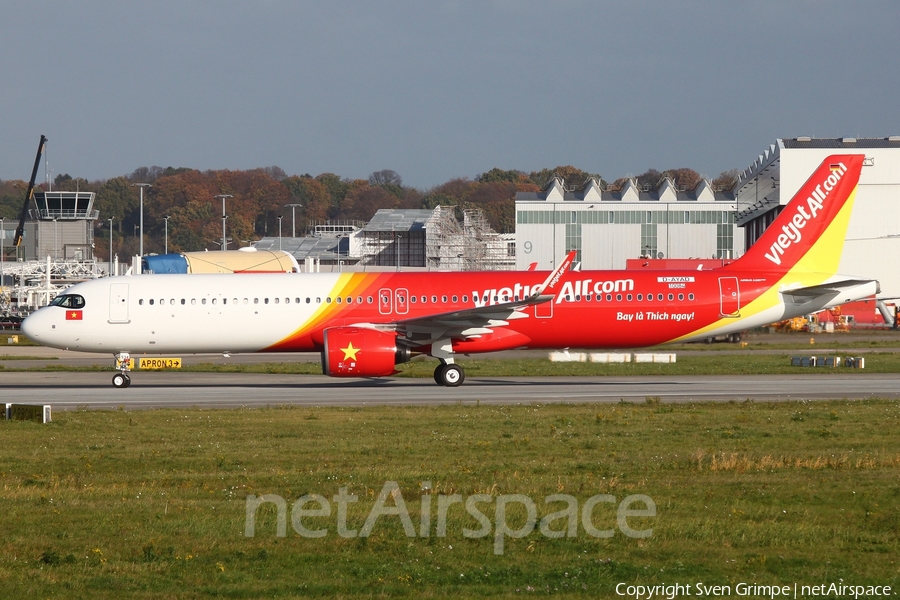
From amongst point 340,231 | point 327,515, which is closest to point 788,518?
point 327,515

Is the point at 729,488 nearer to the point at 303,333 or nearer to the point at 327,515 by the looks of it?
the point at 327,515

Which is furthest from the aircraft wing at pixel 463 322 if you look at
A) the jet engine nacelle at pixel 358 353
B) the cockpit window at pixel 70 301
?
the cockpit window at pixel 70 301

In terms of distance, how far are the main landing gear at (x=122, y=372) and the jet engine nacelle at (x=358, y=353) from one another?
6672 mm

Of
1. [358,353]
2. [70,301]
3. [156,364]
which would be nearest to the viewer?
[358,353]

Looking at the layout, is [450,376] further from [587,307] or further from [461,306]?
[587,307]

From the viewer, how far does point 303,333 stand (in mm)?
29859

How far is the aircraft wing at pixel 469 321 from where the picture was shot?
28.4 m

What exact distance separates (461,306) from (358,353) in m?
3.99

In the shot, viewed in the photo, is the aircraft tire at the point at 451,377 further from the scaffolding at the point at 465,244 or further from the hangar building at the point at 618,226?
the scaffolding at the point at 465,244

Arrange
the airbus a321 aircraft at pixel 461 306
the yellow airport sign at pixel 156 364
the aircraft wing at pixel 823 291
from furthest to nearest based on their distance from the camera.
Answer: the yellow airport sign at pixel 156 364 → the airbus a321 aircraft at pixel 461 306 → the aircraft wing at pixel 823 291

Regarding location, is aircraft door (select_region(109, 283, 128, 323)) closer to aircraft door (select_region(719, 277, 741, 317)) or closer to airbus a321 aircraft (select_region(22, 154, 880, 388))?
airbus a321 aircraft (select_region(22, 154, 880, 388))

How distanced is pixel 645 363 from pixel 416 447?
74.7ft

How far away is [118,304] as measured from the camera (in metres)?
30.2

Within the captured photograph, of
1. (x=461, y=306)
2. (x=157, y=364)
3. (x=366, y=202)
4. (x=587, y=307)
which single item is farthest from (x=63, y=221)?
(x=587, y=307)
